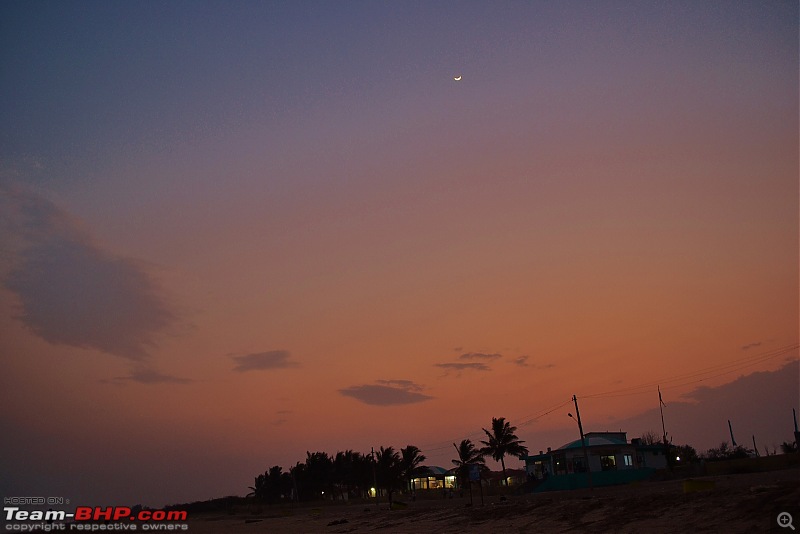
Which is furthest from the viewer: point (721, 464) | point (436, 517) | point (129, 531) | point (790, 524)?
point (721, 464)

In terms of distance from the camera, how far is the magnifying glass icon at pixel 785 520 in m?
20.6

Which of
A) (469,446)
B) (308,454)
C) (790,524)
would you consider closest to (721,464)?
(790,524)

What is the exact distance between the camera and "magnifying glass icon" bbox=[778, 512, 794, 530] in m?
20.6

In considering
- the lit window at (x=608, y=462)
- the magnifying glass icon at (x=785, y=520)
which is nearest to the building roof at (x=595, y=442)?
the lit window at (x=608, y=462)

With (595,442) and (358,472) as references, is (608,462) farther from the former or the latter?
(358,472)

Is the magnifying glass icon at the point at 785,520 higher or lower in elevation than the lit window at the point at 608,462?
lower

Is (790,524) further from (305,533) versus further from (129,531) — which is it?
(129,531)

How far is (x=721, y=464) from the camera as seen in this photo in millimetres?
53312

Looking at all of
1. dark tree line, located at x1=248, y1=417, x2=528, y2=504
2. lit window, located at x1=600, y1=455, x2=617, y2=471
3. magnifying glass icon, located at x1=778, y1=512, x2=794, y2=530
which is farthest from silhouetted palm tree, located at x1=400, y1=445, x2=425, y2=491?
magnifying glass icon, located at x1=778, y1=512, x2=794, y2=530

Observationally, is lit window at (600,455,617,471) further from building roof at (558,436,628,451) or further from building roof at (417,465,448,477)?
building roof at (417,465,448,477)

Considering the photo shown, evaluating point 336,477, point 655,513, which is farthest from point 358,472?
point 655,513

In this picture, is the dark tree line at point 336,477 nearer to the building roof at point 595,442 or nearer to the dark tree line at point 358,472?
the dark tree line at point 358,472

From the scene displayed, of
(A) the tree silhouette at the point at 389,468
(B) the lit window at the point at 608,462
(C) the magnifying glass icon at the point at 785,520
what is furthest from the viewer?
(A) the tree silhouette at the point at 389,468

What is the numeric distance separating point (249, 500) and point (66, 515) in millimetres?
130905
